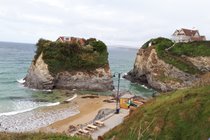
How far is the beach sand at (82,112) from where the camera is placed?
32656 mm

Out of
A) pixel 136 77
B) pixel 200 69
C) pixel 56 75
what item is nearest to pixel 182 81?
pixel 200 69

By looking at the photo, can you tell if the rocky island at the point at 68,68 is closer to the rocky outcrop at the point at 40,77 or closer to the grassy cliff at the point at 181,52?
the rocky outcrop at the point at 40,77

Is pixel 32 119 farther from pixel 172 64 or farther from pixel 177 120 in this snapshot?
pixel 172 64

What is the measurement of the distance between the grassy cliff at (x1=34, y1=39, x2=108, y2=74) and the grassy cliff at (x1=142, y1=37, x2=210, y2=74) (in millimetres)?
14778

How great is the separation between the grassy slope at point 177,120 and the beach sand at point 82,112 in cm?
1333

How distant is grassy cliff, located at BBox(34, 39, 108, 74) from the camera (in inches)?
2298

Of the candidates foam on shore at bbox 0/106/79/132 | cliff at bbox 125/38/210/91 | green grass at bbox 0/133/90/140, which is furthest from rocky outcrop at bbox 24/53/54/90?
green grass at bbox 0/133/90/140

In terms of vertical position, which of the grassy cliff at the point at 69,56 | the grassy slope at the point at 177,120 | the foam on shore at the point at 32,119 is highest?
the grassy cliff at the point at 69,56

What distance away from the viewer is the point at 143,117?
2050 centimetres

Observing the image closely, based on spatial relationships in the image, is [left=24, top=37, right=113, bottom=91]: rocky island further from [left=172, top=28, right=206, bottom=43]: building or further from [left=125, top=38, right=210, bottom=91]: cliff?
[left=172, top=28, right=206, bottom=43]: building

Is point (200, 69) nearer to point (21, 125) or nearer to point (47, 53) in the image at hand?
point (47, 53)

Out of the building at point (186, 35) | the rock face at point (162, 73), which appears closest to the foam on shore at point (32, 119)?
the rock face at point (162, 73)

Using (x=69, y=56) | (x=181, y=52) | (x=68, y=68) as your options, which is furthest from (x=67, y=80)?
(x=181, y=52)

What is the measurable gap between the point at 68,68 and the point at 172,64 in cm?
2373
